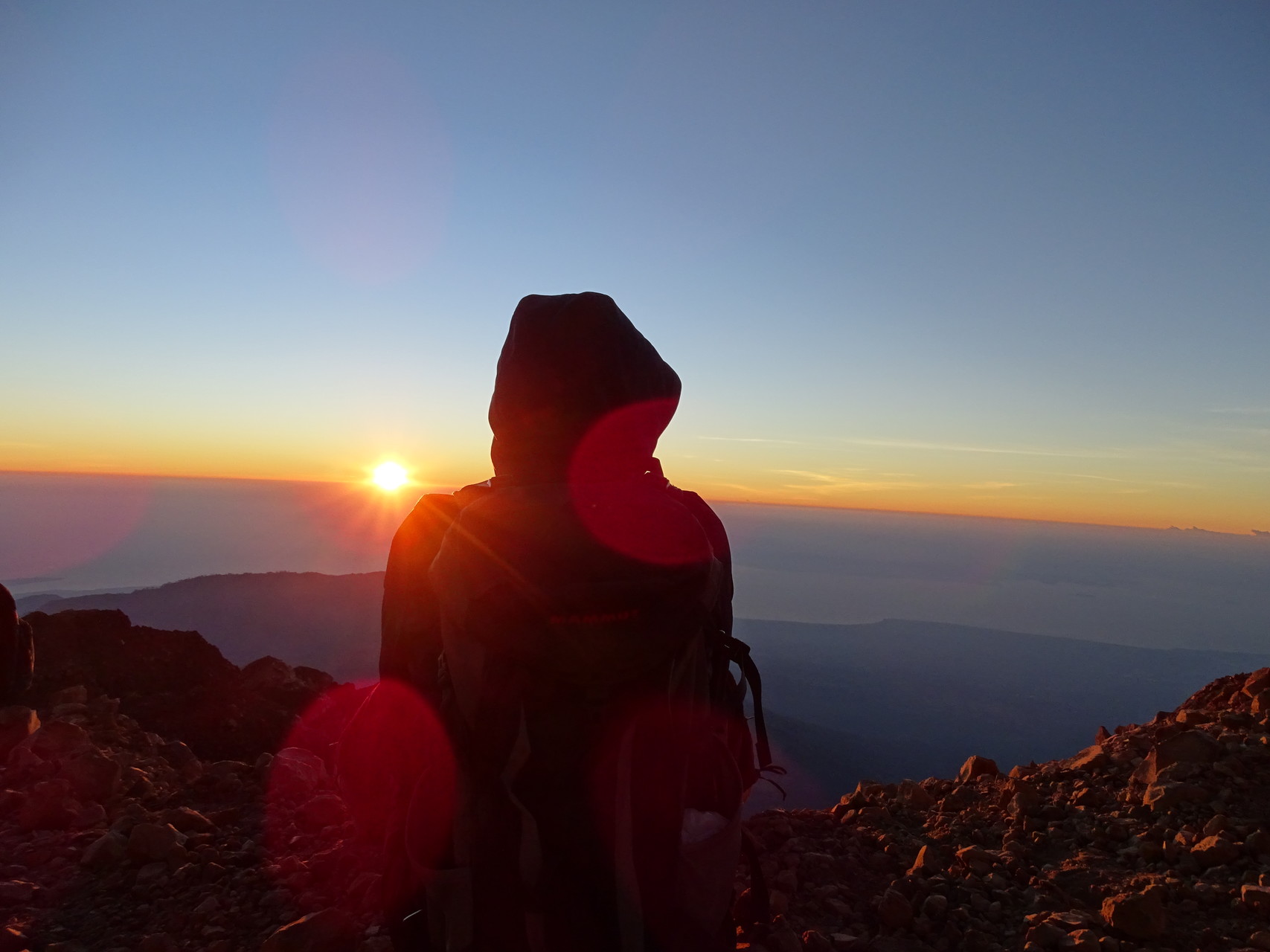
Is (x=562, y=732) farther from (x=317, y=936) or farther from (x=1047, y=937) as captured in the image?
(x=1047, y=937)

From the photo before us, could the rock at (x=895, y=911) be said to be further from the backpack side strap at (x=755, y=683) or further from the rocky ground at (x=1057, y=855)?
the backpack side strap at (x=755, y=683)

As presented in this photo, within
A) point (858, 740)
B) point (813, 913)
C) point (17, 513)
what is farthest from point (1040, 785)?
point (17, 513)

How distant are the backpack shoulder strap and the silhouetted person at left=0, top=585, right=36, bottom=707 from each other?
4052mm

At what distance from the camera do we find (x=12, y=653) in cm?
470

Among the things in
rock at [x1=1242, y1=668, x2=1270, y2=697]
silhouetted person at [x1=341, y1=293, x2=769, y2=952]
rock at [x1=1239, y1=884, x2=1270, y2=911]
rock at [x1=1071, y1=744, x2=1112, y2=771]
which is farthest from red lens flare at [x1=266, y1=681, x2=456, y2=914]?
rock at [x1=1242, y1=668, x2=1270, y2=697]

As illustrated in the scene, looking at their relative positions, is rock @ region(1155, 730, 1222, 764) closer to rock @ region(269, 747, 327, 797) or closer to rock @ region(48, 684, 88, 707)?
rock @ region(269, 747, 327, 797)

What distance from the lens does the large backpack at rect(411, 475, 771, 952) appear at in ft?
6.90

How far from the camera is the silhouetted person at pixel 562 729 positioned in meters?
2.11

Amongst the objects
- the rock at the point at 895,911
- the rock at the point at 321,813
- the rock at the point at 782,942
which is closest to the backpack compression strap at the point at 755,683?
the rock at the point at 782,942

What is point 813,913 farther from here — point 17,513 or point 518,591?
point 17,513

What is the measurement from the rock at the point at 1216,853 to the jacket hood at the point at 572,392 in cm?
365

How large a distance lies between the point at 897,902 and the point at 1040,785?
1.80m

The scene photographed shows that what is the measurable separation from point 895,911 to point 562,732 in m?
2.46

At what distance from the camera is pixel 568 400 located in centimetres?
253
